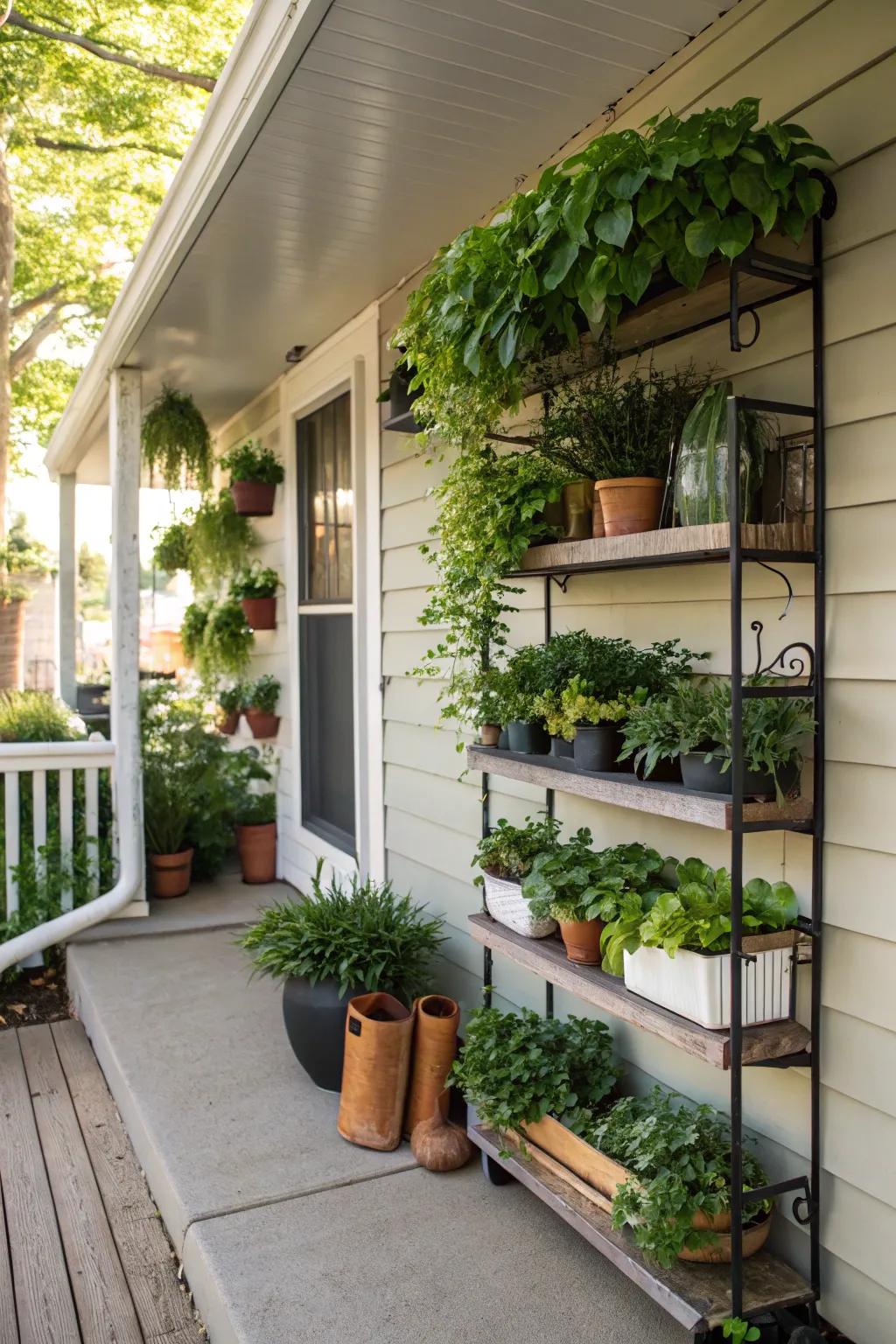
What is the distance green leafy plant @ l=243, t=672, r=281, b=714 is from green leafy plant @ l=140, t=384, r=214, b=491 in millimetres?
1031

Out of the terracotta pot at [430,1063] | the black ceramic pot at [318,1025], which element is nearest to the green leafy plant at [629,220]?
the terracotta pot at [430,1063]

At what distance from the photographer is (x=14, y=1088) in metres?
3.15

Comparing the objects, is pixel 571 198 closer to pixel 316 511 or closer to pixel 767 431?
pixel 767 431

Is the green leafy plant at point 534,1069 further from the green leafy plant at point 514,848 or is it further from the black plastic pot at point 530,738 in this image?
the black plastic pot at point 530,738

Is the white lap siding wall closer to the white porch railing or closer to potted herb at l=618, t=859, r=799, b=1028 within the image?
potted herb at l=618, t=859, r=799, b=1028

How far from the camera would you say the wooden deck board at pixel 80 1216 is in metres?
2.10

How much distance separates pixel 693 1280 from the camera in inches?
69.4

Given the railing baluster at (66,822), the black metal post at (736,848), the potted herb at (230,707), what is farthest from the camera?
the potted herb at (230,707)

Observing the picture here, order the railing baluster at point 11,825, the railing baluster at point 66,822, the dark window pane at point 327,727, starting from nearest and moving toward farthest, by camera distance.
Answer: the railing baluster at point 11,825 → the railing baluster at point 66,822 → the dark window pane at point 327,727

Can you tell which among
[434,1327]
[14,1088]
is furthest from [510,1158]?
[14,1088]

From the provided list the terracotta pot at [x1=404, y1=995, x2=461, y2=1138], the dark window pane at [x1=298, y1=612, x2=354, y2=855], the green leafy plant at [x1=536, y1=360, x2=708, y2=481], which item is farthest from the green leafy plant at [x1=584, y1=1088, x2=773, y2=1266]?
the dark window pane at [x1=298, y1=612, x2=354, y2=855]

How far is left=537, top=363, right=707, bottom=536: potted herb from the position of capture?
1946 mm

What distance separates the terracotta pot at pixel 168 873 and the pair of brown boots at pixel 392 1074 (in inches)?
90.1

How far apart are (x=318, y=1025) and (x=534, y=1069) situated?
2.48ft
